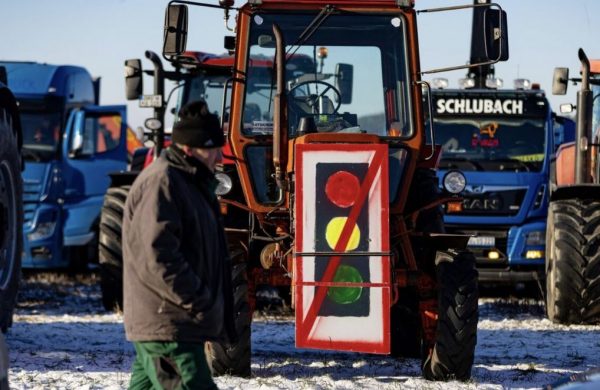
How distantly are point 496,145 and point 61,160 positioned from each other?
5944 mm

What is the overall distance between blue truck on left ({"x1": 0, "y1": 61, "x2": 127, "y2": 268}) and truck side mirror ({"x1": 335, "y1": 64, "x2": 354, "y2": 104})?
8689 millimetres

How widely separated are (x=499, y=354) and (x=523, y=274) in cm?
453

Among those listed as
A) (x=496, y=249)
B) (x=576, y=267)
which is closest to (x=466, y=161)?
(x=496, y=249)

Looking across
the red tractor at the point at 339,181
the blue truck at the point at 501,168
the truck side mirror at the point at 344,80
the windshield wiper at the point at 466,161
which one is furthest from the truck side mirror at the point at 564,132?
the truck side mirror at the point at 344,80

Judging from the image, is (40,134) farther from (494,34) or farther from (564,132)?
(494,34)

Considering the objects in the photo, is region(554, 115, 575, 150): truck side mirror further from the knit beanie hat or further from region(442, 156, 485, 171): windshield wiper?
the knit beanie hat

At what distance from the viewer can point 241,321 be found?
8.99 metres

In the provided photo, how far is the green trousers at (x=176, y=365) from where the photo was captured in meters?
5.74

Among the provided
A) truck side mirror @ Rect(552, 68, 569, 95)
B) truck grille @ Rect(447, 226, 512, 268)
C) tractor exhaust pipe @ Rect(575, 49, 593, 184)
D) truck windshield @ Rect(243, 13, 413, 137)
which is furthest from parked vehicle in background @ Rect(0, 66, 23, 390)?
truck grille @ Rect(447, 226, 512, 268)

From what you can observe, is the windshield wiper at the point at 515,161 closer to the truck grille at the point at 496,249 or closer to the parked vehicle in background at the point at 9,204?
the truck grille at the point at 496,249

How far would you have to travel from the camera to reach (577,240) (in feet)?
41.7

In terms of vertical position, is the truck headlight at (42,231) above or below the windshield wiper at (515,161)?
below

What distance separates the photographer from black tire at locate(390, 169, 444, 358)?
957cm

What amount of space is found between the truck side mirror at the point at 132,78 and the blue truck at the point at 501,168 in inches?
149
